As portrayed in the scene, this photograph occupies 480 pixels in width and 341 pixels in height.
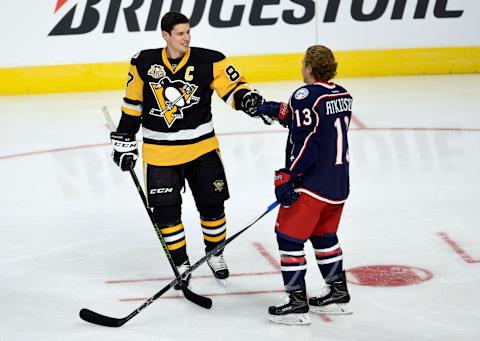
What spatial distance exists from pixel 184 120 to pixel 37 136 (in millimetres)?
4127

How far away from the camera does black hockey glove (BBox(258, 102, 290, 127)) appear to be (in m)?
4.28

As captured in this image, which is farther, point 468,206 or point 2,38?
point 2,38

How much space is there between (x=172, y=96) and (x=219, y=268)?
0.81 m

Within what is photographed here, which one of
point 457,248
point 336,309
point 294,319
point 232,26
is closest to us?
point 294,319

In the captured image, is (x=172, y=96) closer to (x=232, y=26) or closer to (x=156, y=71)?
(x=156, y=71)

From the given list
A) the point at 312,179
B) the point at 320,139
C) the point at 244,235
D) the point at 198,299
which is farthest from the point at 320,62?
the point at 244,235

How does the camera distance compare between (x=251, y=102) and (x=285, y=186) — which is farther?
(x=251, y=102)

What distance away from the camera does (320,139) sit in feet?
13.3

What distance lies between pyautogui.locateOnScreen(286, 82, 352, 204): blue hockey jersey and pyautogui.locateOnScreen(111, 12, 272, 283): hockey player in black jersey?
41 cm

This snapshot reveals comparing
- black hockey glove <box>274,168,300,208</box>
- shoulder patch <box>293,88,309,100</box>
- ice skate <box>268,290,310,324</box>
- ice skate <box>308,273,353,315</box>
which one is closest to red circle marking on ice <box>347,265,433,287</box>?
ice skate <box>308,273,353,315</box>

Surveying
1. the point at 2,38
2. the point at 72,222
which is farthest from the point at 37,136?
the point at 72,222

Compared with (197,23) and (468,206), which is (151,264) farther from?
(197,23)

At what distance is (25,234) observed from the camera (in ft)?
18.7

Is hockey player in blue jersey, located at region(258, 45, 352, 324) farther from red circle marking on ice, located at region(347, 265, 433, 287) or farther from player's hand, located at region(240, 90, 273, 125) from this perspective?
red circle marking on ice, located at region(347, 265, 433, 287)
